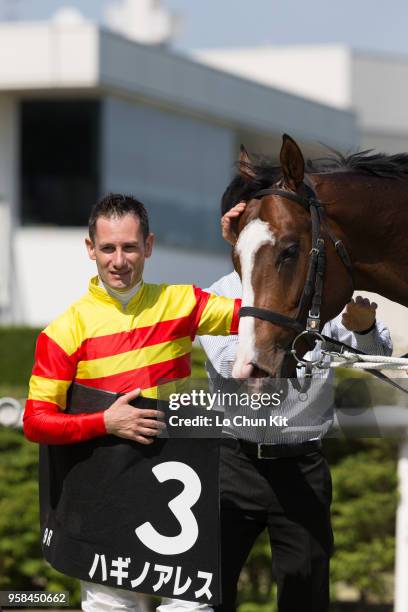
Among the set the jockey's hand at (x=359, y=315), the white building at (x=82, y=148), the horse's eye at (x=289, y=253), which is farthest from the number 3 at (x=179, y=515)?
the white building at (x=82, y=148)

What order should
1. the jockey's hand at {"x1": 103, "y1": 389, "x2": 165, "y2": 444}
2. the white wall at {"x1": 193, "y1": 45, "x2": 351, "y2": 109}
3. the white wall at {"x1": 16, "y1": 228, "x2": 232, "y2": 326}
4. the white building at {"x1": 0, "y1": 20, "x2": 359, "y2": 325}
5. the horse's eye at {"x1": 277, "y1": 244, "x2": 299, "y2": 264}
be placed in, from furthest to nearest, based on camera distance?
the white wall at {"x1": 193, "y1": 45, "x2": 351, "y2": 109}
the white wall at {"x1": 16, "y1": 228, "x2": 232, "y2": 326}
the white building at {"x1": 0, "y1": 20, "x2": 359, "y2": 325}
the horse's eye at {"x1": 277, "y1": 244, "x2": 299, "y2": 264}
the jockey's hand at {"x1": 103, "y1": 389, "x2": 165, "y2": 444}

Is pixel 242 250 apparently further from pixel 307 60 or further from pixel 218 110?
pixel 307 60

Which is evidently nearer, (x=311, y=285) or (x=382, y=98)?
(x=311, y=285)

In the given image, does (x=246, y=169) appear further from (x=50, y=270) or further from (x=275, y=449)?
(x=50, y=270)

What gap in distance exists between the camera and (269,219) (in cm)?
354

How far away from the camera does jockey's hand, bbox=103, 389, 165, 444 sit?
3.28 metres

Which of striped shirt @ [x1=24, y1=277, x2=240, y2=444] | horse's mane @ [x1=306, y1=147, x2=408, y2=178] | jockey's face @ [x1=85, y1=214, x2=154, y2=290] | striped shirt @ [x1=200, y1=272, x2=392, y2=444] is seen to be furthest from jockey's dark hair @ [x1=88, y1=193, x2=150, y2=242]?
horse's mane @ [x1=306, y1=147, x2=408, y2=178]

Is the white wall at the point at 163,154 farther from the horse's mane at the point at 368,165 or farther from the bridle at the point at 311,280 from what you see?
the bridle at the point at 311,280

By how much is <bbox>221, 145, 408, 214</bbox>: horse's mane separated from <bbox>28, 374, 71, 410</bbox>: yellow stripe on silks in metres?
0.83

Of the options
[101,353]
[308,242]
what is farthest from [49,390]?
[308,242]

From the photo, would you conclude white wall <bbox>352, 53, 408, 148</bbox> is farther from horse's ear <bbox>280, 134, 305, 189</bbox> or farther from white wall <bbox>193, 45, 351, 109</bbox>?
horse's ear <bbox>280, 134, 305, 189</bbox>

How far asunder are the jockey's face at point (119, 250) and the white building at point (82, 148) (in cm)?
1265

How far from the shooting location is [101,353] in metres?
3.38

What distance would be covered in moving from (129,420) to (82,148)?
1368 cm
